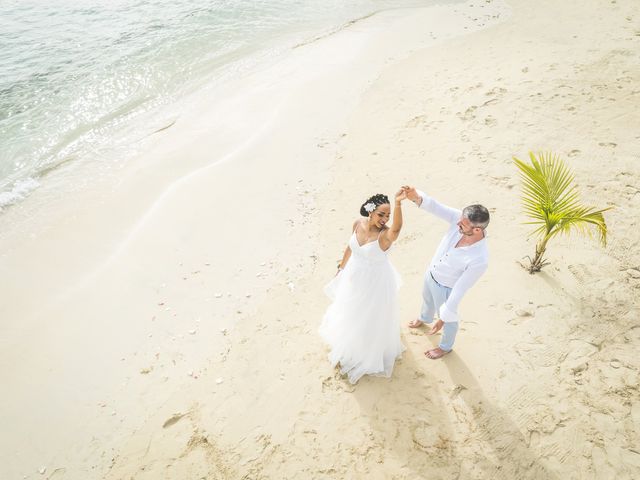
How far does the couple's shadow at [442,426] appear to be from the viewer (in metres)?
3.83

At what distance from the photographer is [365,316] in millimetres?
4242

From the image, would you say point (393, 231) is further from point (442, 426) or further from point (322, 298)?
point (322, 298)

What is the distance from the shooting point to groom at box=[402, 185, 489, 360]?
3744 mm

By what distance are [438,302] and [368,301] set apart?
3.02ft

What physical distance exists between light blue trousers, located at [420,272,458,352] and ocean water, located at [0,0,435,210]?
29.9ft

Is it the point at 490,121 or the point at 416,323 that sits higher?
the point at 490,121

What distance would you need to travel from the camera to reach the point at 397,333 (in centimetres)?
455

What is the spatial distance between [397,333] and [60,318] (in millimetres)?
5329

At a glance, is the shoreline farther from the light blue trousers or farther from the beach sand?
the light blue trousers

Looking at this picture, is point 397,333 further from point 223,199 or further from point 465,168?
point 223,199

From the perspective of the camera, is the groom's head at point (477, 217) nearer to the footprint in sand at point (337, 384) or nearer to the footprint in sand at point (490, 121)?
the footprint in sand at point (337, 384)

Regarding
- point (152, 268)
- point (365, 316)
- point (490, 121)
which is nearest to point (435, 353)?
point (365, 316)

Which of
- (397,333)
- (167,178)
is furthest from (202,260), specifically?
(397,333)

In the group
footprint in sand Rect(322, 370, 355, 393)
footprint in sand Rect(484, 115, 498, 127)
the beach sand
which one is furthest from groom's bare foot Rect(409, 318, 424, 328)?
footprint in sand Rect(484, 115, 498, 127)
